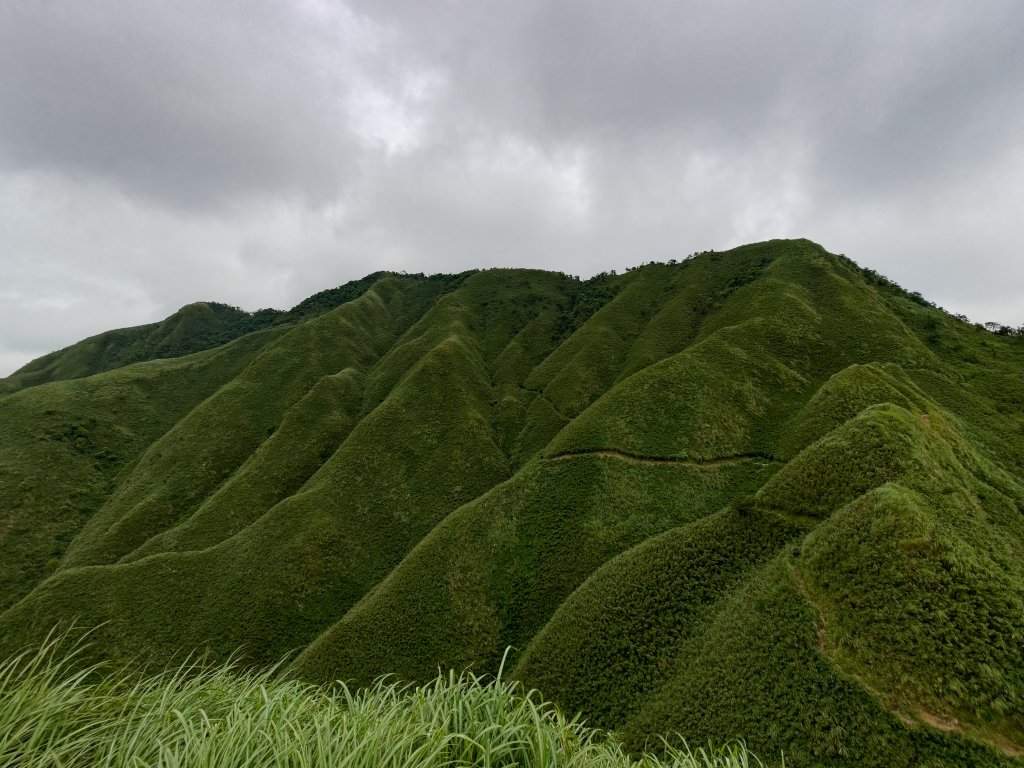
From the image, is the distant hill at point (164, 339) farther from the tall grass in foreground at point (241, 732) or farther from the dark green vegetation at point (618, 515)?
the tall grass in foreground at point (241, 732)

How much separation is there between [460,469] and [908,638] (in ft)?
176

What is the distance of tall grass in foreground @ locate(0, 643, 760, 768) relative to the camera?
5.83 metres

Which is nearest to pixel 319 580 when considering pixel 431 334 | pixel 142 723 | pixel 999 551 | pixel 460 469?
pixel 460 469

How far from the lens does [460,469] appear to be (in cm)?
6600

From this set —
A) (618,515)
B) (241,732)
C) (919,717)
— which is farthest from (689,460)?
(241,732)

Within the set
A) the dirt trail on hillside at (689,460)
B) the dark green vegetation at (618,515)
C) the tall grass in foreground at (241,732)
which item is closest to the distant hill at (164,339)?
the dark green vegetation at (618,515)

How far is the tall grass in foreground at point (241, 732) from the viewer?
5828mm

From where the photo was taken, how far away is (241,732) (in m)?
6.27

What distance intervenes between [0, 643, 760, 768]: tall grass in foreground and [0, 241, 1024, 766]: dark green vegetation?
1721 centimetres

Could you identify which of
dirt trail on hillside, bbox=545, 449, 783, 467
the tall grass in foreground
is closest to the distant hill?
dirt trail on hillside, bbox=545, 449, 783, 467

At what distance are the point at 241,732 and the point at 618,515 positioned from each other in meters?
40.7

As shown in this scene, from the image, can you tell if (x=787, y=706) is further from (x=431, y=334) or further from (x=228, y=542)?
(x=431, y=334)

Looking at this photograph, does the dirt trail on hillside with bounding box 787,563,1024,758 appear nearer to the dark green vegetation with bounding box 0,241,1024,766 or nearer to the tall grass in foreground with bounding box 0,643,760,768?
the dark green vegetation with bounding box 0,241,1024,766

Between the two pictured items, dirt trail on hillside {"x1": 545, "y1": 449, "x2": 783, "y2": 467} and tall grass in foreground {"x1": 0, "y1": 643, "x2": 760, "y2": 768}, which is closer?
tall grass in foreground {"x1": 0, "y1": 643, "x2": 760, "y2": 768}
